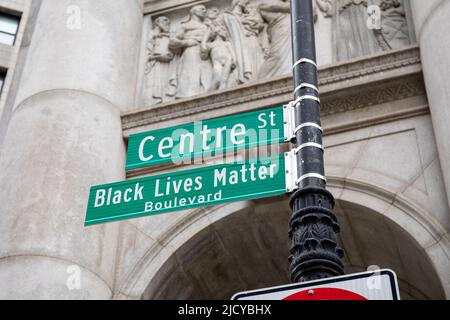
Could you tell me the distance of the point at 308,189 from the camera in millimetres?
5500

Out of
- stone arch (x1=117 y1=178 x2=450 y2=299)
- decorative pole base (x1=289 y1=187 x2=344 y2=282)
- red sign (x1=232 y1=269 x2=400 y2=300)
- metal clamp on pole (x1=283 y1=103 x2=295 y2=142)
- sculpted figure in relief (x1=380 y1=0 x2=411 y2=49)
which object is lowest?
red sign (x1=232 y1=269 x2=400 y2=300)

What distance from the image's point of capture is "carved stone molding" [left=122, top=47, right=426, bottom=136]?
10.6 m

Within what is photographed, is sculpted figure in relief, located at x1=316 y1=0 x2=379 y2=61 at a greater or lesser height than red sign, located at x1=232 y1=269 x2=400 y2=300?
greater

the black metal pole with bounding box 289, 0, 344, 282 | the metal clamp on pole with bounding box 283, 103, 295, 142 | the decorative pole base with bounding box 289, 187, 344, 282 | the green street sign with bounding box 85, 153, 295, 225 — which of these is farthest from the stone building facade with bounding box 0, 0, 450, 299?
the decorative pole base with bounding box 289, 187, 344, 282

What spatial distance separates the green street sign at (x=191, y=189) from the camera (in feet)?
20.9

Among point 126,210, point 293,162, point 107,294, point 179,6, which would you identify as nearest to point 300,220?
point 293,162

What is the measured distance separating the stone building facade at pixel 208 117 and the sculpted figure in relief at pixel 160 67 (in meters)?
0.02

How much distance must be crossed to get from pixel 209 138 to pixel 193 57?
579 cm

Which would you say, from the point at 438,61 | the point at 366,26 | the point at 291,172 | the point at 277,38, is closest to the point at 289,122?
the point at 291,172

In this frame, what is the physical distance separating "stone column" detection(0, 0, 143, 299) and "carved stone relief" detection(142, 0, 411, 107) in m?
0.51

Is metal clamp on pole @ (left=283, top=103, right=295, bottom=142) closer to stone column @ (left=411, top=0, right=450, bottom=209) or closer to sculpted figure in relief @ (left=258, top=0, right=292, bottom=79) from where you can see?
stone column @ (left=411, top=0, right=450, bottom=209)

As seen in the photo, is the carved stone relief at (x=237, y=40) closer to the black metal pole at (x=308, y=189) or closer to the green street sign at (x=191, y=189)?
the green street sign at (x=191, y=189)

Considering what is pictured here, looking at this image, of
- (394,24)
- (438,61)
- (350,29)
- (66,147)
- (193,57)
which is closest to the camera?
(438,61)

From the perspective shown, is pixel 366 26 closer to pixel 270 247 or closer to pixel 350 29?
pixel 350 29
